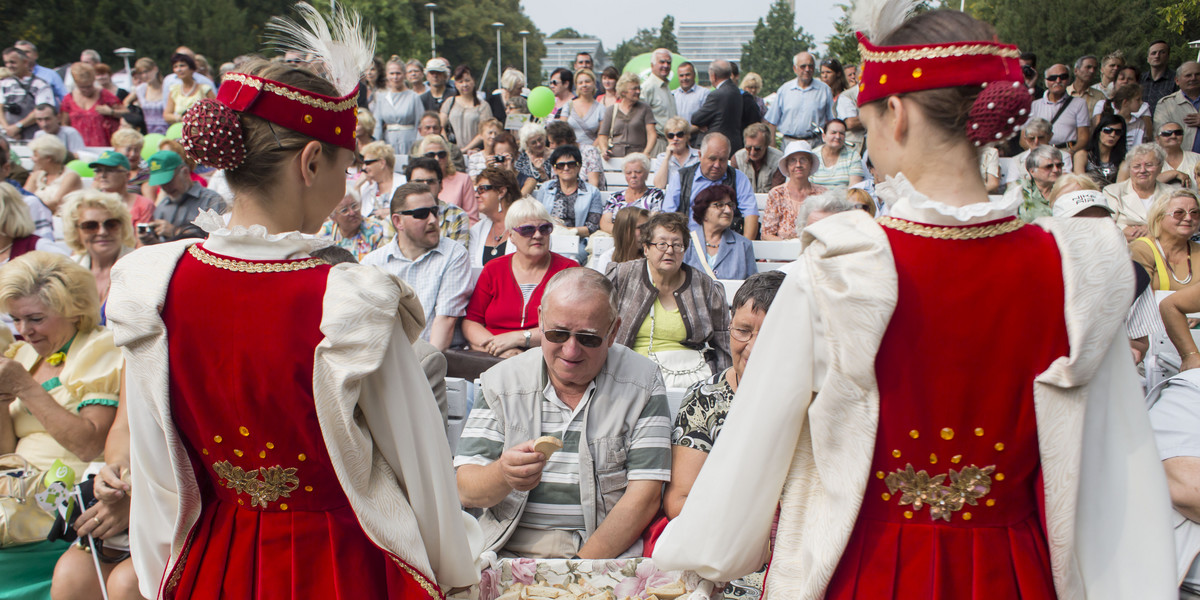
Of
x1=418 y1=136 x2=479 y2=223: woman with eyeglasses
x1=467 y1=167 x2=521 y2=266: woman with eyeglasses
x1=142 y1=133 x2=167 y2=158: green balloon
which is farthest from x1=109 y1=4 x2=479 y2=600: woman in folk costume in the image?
x1=142 y1=133 x2=167 y2=158: green balloon

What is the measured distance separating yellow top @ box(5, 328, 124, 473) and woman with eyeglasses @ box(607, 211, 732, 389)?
2.60 m

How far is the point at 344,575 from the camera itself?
1794mm

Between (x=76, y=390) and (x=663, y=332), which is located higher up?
(x=76, y=390)

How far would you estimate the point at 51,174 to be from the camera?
8.80 metres

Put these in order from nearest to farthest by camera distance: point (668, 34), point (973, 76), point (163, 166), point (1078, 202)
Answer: point (973, 76), point (1078, 202), point (163, 166), point (668, 34)

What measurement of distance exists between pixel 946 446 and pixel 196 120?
1.44 m

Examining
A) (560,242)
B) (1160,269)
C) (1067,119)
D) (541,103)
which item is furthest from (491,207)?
(1067,119)

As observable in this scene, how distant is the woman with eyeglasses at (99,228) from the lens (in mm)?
5398

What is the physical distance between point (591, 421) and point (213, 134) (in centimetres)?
174

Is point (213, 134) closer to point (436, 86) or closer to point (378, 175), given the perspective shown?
point (378, 175)

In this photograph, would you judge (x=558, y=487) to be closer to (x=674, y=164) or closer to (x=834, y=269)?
(x=834, y=269)

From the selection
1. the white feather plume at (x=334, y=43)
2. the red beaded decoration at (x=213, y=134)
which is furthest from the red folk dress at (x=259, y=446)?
the white feather plume at (x=334, y=43)

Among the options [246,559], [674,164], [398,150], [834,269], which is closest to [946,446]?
[834,269]

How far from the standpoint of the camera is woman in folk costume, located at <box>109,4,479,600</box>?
1682 millimetres
